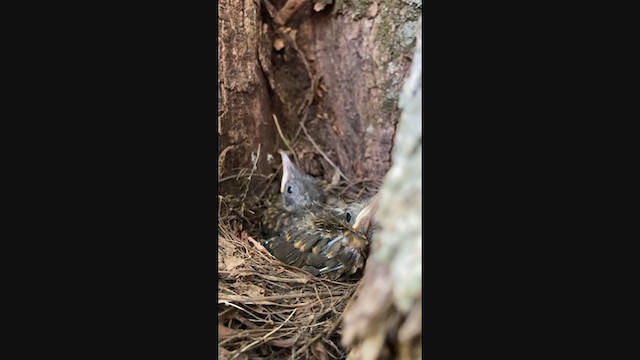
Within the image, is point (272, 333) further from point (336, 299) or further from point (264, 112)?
point (264, 112)

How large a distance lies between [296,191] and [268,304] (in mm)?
720

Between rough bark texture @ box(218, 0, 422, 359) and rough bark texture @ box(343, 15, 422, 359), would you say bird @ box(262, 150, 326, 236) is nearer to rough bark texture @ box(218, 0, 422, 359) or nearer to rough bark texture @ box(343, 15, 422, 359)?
rough bark texture @ box(218, 0, 422, 359)

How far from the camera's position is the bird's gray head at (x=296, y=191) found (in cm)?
251

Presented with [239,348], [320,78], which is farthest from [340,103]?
[239,348]

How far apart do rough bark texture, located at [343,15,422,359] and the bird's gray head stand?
93cm

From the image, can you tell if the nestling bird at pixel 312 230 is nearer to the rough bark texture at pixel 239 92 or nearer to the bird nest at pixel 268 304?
the bird nest at pixel 268 304

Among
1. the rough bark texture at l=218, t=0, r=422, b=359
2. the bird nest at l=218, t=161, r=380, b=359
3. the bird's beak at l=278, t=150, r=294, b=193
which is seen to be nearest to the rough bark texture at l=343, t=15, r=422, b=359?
the rough bark texture at l=218, t=0, r=422, b=359

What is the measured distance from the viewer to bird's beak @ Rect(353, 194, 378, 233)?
200cm

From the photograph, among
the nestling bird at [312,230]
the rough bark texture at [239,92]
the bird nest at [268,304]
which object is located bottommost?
the bird nest at [268,304]

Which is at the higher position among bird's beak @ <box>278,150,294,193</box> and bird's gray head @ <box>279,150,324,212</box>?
bird's beak @ <box>278,150,294,193</box>

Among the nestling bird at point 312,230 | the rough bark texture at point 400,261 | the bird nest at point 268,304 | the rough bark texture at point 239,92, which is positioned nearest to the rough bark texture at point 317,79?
the rough bark texture at point 239,92

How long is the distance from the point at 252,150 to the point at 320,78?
461 millimetres

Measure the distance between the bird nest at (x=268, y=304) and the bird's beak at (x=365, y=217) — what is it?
0.60ft

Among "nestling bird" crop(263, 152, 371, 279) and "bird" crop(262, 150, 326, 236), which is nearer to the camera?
"nestling bird" crop(263, 152, 371, 279)
